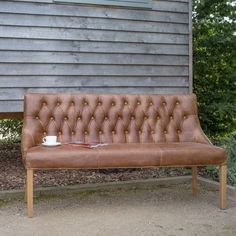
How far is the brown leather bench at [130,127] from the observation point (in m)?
3.76

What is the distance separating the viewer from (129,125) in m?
4.48

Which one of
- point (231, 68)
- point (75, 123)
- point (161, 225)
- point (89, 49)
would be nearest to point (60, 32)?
point (89, 49)

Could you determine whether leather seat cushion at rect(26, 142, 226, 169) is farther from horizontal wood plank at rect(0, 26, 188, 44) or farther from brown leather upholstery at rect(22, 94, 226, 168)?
horizontal wood plank at rect(0, 26, 188, 44)

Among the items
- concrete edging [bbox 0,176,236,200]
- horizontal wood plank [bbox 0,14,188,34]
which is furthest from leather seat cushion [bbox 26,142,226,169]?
horizontal wood plank [bbox 0,14,188,34]

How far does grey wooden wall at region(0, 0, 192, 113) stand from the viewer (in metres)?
4.83

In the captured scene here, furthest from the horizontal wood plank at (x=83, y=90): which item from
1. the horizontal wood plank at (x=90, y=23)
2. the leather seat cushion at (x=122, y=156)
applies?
the leather seat cushion at (x=122, y=156)

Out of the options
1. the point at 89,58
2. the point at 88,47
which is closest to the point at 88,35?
the point at 88,47

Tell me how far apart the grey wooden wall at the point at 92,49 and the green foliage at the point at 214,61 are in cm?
125

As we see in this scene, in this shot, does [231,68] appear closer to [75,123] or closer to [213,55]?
[213,55]

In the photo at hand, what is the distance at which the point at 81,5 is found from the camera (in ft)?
16.8

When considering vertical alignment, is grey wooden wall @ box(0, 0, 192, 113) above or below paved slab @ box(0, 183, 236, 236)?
above

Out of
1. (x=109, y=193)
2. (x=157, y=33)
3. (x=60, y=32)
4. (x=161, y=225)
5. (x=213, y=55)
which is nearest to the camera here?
(x=161, y=225)

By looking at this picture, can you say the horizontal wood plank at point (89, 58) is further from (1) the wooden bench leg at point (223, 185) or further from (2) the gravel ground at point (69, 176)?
(1) the wooden bench leg at point (223, 185)

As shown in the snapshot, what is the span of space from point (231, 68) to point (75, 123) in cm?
355
